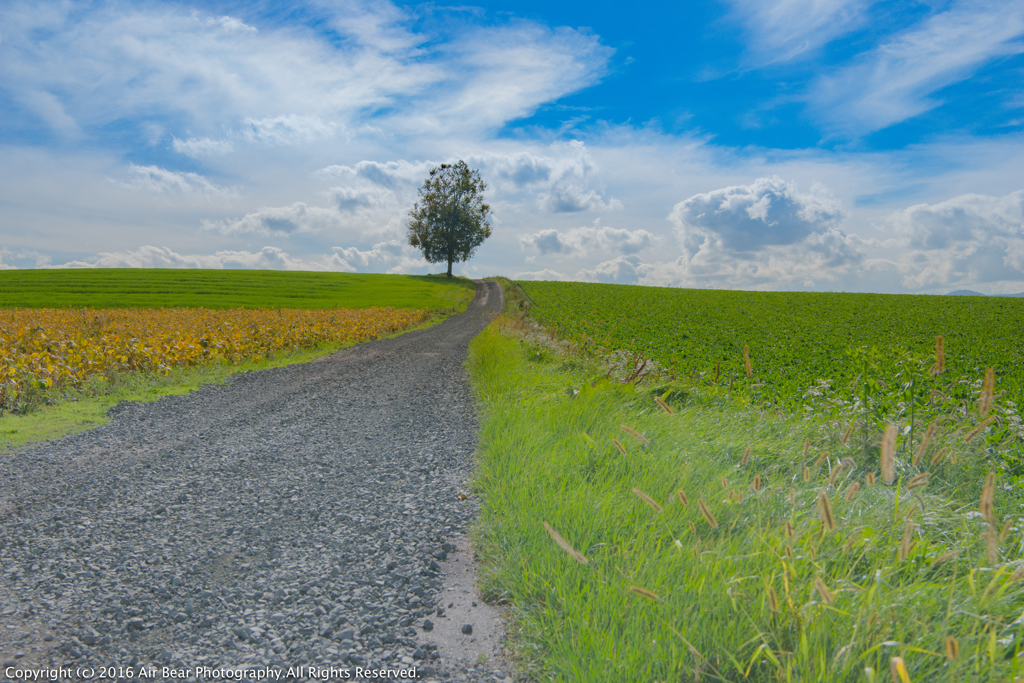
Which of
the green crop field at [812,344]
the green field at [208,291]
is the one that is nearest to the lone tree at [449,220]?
the green field at [208,291]

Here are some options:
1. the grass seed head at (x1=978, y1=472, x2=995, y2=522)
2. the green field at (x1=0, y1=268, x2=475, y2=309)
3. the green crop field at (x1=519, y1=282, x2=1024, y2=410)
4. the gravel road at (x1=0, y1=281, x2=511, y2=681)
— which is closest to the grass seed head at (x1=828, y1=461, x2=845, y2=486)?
the grass seed head at (x1=978, y1=472, x2=995, y2=522)

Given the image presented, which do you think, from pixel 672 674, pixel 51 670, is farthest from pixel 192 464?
pixel 672 674

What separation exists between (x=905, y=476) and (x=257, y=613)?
584 centimetres

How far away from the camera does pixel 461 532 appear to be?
4.86 meters

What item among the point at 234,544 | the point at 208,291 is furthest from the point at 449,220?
the point at 234,544

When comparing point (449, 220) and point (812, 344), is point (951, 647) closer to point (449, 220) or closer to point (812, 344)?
point (812, 344)

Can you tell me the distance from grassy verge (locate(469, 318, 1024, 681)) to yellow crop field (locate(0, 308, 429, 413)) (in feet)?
35.6

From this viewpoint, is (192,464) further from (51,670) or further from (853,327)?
(853,327)

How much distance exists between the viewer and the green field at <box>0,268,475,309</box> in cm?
4703

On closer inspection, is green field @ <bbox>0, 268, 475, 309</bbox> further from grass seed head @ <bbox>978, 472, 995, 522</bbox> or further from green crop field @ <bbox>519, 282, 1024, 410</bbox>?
grass seed head @ <bbox>978, 472, 995, 522</bbox>

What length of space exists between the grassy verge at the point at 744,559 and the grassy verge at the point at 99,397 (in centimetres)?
770

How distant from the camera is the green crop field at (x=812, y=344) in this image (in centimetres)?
995

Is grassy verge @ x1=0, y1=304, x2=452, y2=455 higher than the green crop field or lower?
lower

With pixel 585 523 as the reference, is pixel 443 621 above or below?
below
